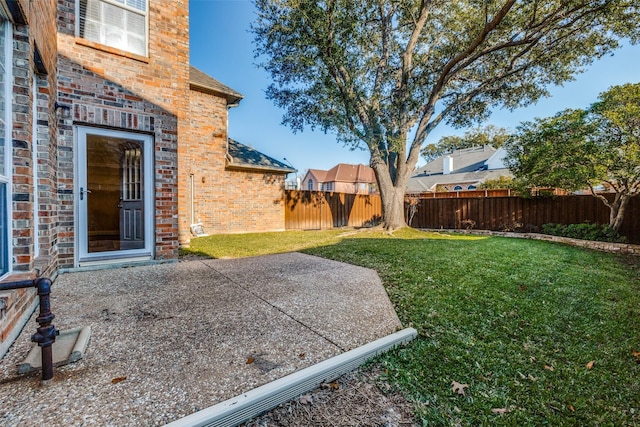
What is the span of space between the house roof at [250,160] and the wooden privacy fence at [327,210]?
1.21 m

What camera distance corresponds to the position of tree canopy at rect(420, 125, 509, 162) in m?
33.4

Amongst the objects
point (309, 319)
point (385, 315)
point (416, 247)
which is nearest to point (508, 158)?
point (416, 247)

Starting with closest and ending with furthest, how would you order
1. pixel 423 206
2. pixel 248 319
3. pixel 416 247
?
1. pixel 248 319
2. pixel 416 247
3. pixel 423 206

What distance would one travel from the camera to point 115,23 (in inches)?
180

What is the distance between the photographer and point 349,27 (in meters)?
7.84

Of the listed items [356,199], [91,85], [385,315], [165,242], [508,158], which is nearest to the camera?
[385,315]

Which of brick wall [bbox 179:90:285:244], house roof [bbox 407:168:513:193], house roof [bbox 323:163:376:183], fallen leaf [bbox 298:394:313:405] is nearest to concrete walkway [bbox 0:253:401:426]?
fallen leaf [bbox 298:394:313:405]

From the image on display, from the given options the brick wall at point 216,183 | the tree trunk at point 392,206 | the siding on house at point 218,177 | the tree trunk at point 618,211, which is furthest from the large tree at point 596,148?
the brick wall at point 216,183

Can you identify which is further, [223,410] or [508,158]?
[508,158]

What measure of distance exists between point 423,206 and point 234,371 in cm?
1340

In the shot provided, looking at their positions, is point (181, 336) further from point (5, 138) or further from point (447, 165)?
point (447, 165)

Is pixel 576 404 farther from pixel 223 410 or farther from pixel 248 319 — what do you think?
pixel 248 319

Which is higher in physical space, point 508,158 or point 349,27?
point 349,27

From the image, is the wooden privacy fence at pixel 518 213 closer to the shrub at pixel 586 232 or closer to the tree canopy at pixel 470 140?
the shrub at pixel 586 232
